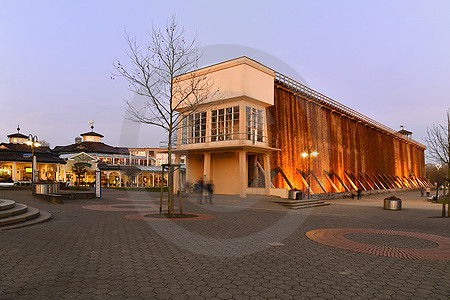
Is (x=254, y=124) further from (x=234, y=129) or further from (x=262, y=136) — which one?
(x=234, y=129)

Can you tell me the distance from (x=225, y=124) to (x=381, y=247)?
21623mm

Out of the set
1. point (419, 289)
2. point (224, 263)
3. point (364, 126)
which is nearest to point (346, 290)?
point (419, 289)

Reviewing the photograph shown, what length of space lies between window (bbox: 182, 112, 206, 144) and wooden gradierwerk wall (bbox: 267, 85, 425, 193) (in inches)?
283

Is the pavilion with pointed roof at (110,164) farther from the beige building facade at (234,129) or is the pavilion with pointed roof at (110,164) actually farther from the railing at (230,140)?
the beige building facade at (234,129)

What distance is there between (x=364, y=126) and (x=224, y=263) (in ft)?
192

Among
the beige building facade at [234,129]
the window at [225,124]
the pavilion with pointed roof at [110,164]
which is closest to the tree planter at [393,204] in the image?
the beige building facade at [234,129]

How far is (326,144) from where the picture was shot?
1686 inches

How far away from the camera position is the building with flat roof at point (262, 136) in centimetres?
2789

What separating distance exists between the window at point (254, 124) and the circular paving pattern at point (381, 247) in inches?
676

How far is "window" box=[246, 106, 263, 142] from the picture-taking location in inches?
1123

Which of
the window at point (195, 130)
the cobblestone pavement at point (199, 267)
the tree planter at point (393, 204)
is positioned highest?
the window at point (195, 130)

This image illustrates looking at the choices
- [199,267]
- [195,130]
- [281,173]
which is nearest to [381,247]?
[199,267]

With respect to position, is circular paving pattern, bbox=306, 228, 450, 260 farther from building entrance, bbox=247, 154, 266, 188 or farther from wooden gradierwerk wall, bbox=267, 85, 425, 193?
wooden gradierwerk wall, bbox=267, 85, 425, 193

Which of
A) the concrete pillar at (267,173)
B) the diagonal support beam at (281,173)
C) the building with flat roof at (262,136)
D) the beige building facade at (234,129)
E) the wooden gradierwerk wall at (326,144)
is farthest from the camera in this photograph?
the wooden gradierwerk wall at (326,144)
